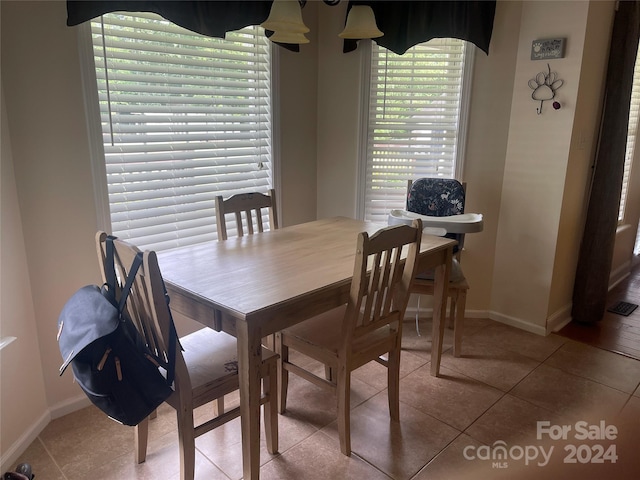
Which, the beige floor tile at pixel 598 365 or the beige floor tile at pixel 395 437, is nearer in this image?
the beige floor tile at pixel 395 437

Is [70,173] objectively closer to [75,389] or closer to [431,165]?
[75,389]

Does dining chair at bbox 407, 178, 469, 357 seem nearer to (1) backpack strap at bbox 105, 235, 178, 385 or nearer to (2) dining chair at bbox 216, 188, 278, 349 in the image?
(2) dining chair at bbox 216, 188, 278, 349

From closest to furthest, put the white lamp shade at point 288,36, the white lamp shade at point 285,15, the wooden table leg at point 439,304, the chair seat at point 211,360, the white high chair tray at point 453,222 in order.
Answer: the chair seat at point 211,360 < the white lamp shade at point 285,15 < the white lamp shade at point 288,36 < the wooden table leg at point 439,304 < the white high chair tray at point 453,222

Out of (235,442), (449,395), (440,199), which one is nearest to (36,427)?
(235,442)

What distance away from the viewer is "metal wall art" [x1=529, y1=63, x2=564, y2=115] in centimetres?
275

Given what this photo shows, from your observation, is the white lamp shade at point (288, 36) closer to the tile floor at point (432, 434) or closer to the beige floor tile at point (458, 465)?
the tile floor at point (432, 434)

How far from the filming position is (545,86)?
279 cm

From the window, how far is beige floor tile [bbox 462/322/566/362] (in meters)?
1.06

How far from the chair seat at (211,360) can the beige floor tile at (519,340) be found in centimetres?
166

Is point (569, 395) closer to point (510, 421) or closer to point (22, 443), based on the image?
point (510, 421)

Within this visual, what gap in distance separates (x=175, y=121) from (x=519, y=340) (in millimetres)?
2542

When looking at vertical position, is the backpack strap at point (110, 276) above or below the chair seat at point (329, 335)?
above

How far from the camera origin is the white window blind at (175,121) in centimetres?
220

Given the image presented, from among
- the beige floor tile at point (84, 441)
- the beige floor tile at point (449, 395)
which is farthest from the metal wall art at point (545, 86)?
the beige floor tile at point (84, 441)
